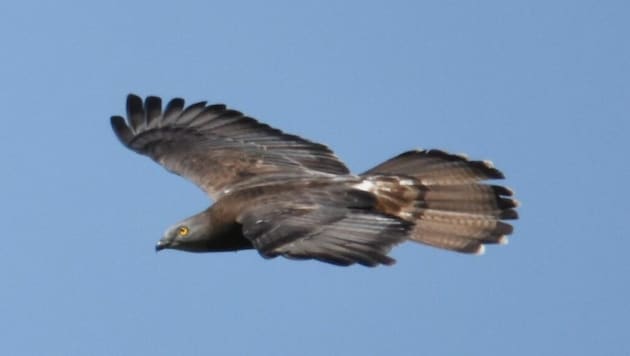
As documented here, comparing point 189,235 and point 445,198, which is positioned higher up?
point 445,198

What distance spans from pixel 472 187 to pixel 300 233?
2.71 meters

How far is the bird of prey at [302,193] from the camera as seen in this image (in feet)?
47.9

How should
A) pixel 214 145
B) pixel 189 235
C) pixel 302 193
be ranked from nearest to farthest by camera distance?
pixel 302 193
pixel 189 235
pixel 214 145

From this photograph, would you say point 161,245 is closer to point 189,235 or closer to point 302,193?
point 189,235

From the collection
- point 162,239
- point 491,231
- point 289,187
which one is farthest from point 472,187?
point 162,239

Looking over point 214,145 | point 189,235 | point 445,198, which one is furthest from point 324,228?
point 214,145

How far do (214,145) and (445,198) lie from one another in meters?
2.53

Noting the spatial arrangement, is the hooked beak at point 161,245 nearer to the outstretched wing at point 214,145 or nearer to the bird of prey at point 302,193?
the bird of prey at point 302,193

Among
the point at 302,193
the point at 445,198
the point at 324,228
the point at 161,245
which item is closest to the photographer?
the point at 324,228

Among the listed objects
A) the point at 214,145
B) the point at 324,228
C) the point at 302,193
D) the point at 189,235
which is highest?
the point at 214,145

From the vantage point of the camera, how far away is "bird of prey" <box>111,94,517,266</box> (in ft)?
47.9

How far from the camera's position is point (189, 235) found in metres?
16.3

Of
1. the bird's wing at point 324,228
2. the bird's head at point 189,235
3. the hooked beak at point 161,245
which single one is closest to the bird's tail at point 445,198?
the bird's wing at point 324,228

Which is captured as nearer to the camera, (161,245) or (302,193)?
(302,193)
